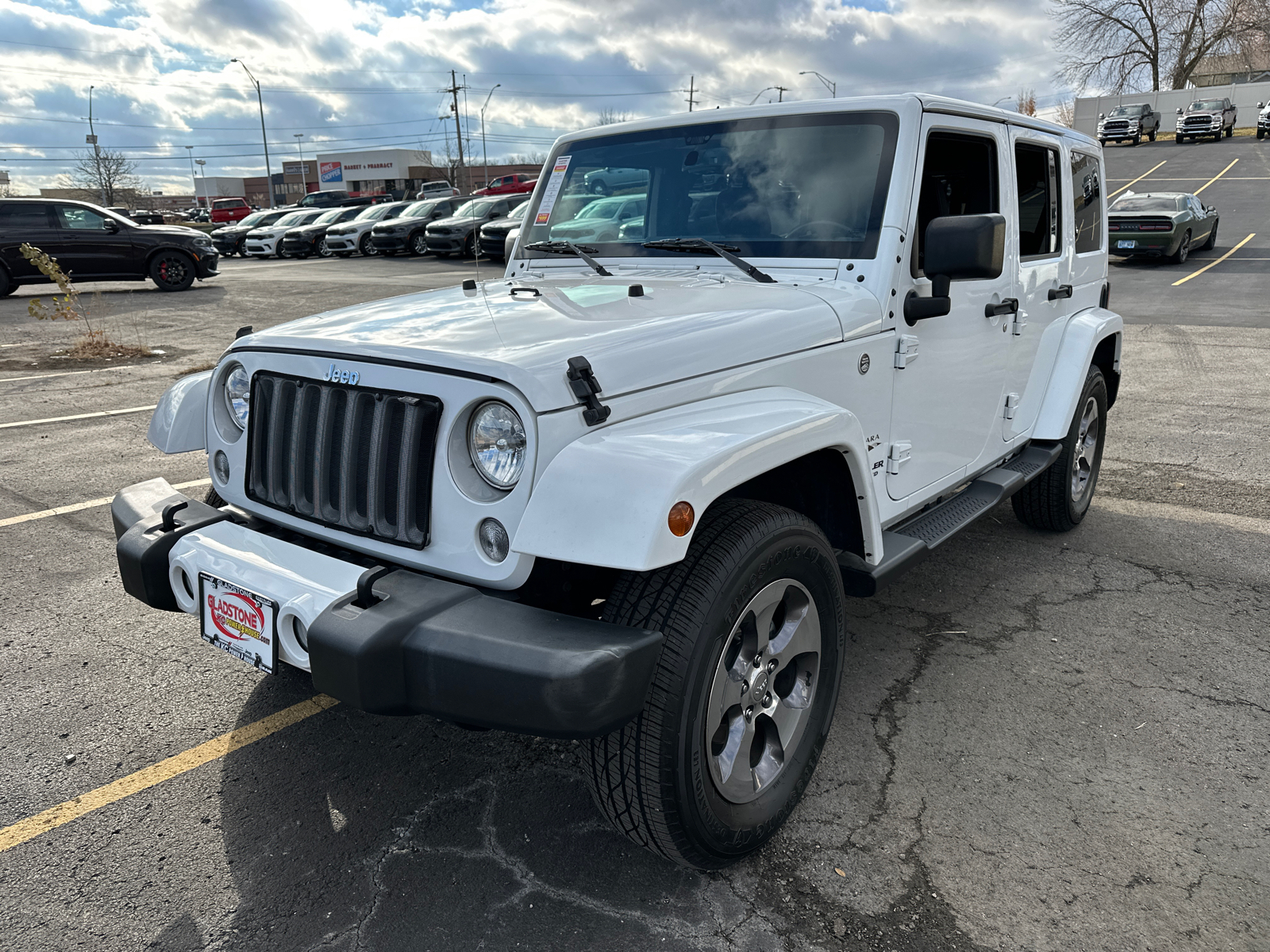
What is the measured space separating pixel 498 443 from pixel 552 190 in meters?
2.12

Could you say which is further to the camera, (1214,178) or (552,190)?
(1214,178)

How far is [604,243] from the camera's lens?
361 centimetres

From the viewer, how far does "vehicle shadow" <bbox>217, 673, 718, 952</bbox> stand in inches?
88.2

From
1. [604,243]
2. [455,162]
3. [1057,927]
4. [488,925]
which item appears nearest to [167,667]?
[488,925]

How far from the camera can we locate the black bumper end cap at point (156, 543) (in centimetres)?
252

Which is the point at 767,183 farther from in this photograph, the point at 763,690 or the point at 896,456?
the point at 763,690

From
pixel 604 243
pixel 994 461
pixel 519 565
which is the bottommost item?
pixel 994 461

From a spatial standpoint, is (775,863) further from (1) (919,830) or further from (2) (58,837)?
(2) (58,837)

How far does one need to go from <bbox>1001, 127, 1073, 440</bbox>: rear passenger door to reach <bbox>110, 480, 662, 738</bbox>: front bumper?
2.68 metres

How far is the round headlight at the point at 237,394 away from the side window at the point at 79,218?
16.7 m

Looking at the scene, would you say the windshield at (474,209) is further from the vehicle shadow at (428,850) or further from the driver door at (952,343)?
the vehicle shadow at (428,850)

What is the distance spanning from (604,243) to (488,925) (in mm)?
2428

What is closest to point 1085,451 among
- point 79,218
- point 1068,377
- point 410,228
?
point 1068,377

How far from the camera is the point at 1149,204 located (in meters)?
19.6
